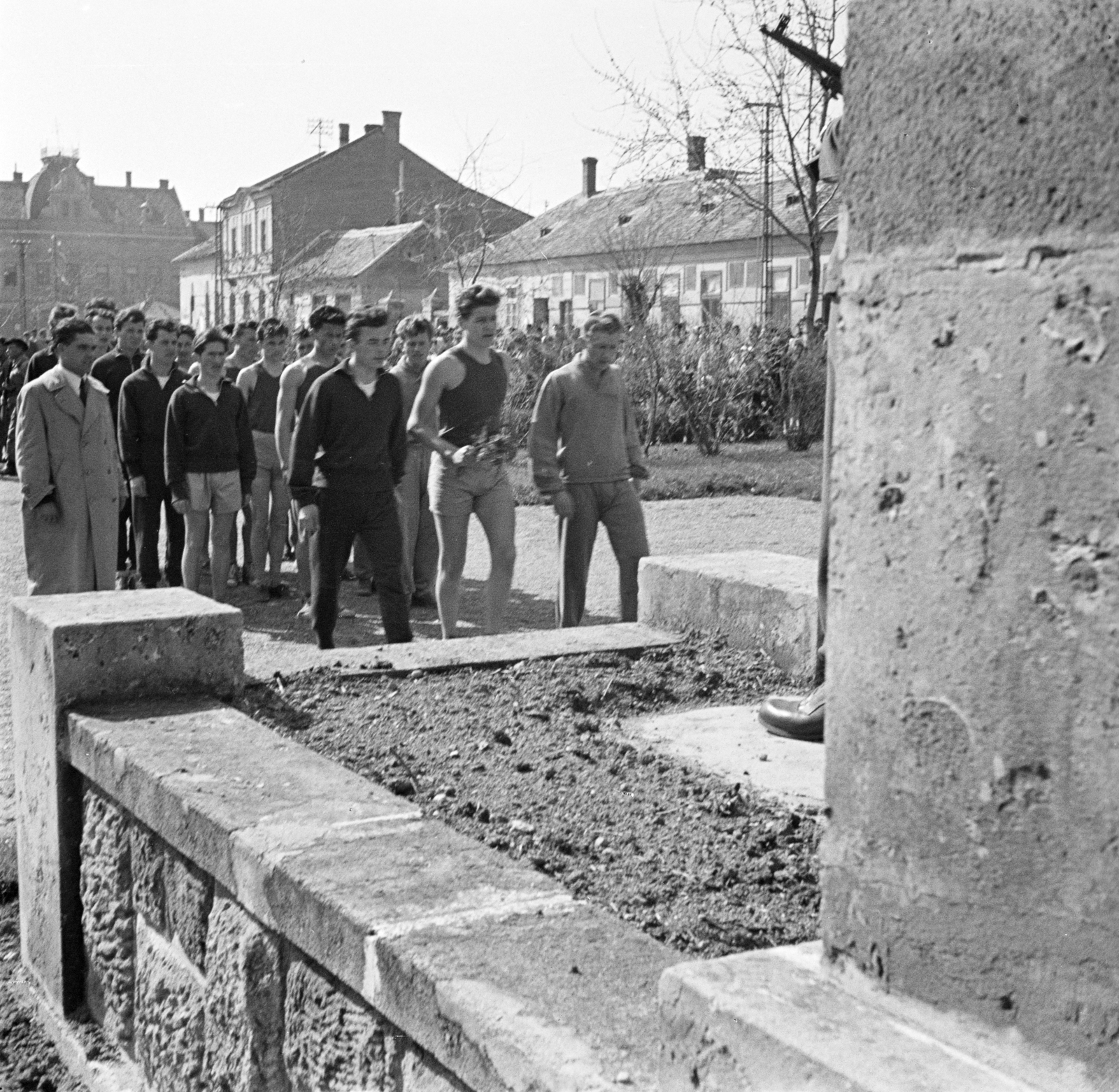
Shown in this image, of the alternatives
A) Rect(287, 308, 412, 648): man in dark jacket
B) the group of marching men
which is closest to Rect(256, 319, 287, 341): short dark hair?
the group of marching men

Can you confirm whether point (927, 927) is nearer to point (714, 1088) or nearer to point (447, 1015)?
Result: point (714, 1088)

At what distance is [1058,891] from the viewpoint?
1.67 m

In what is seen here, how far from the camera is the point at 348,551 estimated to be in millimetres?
7793

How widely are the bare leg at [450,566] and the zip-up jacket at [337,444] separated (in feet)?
1.37

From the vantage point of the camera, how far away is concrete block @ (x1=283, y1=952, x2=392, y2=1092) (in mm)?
2854

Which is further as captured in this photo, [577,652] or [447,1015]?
[577,652]

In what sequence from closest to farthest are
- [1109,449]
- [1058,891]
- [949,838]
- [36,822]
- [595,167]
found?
[1109,449] → [1058,891] → [949,838] → [36,822] → [595,167]

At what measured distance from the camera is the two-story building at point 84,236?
99.1 meters

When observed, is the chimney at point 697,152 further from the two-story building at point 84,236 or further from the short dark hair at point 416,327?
the two-story building at point 84,236

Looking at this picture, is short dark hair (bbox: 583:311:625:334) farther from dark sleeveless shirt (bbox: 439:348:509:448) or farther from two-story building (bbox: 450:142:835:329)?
two-story building (bbox: 450:142:835:329)

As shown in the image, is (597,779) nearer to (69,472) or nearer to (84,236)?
(69,472)

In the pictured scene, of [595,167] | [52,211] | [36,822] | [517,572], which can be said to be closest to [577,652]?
[36,822]

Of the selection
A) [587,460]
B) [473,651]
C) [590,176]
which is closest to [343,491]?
[587,460]

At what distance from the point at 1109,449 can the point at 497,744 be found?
3.13 m
